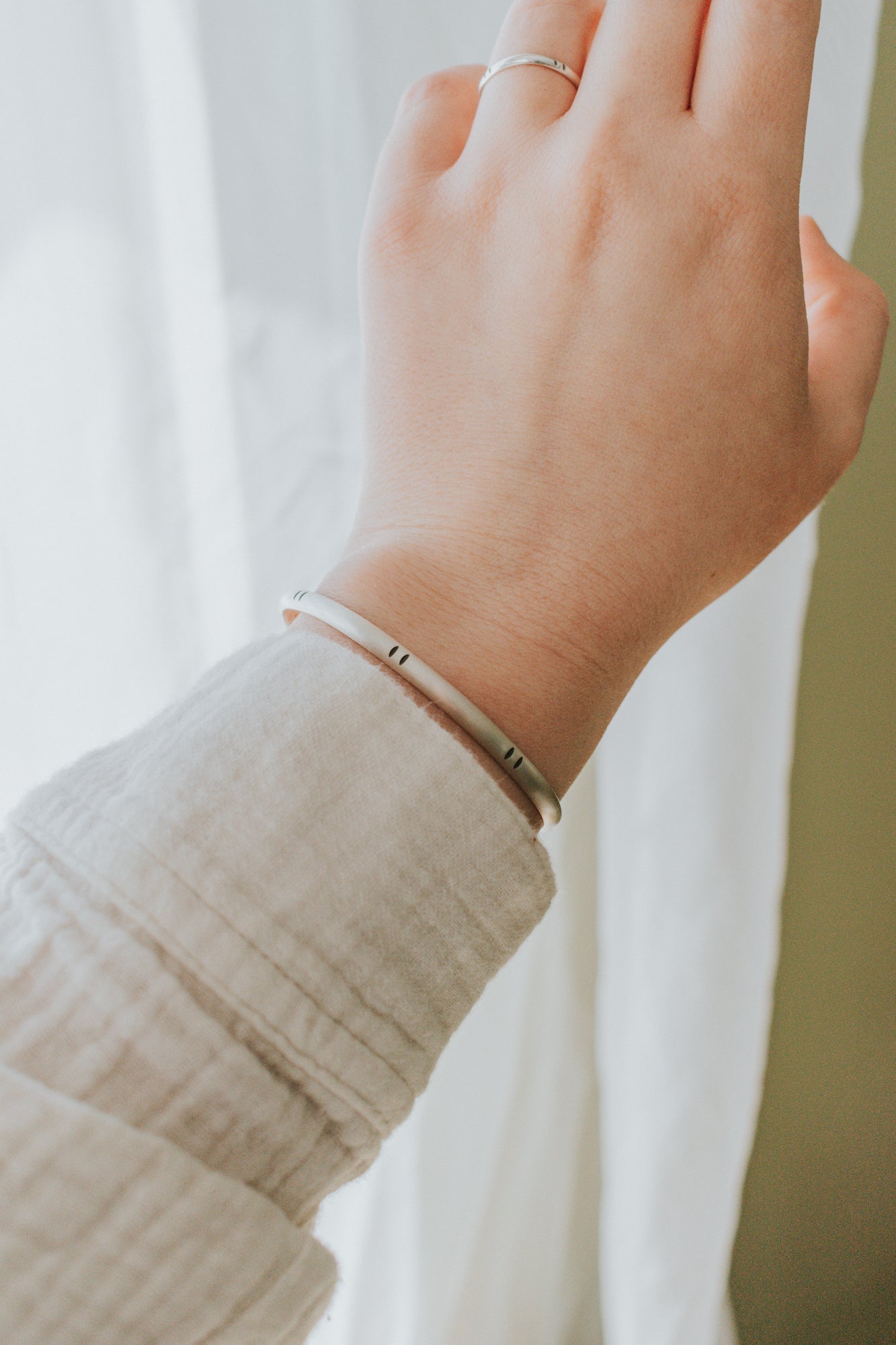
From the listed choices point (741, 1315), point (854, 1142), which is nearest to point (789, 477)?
point (854, 1142)

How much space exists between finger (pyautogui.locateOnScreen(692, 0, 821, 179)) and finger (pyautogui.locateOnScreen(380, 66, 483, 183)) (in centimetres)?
11

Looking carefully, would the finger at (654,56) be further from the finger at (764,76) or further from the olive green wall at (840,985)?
the olive green wall at (840,985)

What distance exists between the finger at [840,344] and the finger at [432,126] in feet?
0.56

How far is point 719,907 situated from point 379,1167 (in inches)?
11.9

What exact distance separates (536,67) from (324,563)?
11.9 inches

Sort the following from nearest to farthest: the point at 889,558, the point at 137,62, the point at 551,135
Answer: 1. the point at 551,135
2. the point at 137,62
3. the point at 889,558

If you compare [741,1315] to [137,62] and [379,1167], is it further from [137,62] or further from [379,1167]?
[137,62]

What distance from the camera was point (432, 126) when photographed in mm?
408

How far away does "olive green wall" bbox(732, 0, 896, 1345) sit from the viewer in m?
0.84

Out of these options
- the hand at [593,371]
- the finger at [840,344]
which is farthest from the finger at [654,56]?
the finger at [840,344]

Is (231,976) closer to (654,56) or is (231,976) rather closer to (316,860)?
(316,860)

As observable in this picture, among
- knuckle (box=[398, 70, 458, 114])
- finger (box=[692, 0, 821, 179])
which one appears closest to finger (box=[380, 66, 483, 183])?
knuckle (box=[398, 70, 458, 114])

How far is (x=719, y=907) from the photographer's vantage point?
2.31ft

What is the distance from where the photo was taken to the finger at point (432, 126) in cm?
40
